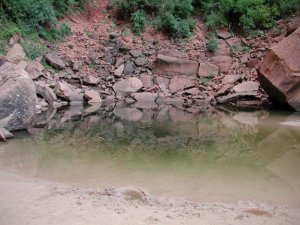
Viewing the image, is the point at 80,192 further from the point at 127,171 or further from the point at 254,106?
the point at 254,106

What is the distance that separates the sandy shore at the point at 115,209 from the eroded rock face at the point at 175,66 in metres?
10.9

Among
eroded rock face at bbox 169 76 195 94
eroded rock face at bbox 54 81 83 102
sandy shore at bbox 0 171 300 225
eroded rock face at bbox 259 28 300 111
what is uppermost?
eroded rock face at bbox 259 28 300 111

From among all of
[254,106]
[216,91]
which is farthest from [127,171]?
[216,91]

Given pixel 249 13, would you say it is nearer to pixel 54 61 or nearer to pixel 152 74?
pixel 152 74

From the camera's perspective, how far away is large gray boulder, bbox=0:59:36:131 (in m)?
8.19

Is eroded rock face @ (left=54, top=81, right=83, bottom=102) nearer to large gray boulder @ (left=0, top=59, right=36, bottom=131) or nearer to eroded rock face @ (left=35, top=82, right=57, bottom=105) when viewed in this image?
eroded rock face @ (left=35, top=82, right=57, bottom=105)

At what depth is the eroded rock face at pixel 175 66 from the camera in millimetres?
15039

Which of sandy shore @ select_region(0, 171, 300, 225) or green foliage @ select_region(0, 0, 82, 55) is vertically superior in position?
green foliage @ select_region(0, 0, 82, 55)

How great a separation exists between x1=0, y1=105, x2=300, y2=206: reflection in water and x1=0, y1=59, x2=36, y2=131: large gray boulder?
405mm

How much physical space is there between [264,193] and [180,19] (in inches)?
518

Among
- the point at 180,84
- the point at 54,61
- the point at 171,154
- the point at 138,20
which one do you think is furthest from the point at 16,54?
the point at 171,154

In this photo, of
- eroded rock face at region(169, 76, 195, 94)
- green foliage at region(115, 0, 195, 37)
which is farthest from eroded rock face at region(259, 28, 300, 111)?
green foliage at region(115, 0, 195, 37)

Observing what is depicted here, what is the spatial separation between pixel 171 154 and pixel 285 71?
19.5ft

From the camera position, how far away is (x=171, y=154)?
6.54 meters
